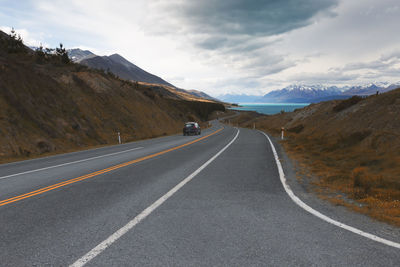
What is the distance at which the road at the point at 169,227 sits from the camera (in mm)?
2887

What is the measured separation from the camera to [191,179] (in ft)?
22.2

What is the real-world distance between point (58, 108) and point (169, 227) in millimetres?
23052

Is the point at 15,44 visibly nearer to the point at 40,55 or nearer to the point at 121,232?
the point at 40,55

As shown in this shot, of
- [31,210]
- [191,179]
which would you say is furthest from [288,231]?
[31,210]

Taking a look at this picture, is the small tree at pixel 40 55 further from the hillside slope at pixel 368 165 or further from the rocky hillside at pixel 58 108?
the hillside slope at pixel 368 165

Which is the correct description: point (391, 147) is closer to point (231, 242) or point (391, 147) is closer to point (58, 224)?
point (231, 242)

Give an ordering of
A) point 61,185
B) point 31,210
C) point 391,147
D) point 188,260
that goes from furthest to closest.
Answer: point 391,147 → point 61,185 → point 31,210 → point 188,260

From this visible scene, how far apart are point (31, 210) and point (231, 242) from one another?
396cm

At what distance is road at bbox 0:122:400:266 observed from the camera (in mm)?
2887

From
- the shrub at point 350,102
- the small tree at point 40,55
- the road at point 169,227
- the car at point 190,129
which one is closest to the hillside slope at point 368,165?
the road at point 169,227

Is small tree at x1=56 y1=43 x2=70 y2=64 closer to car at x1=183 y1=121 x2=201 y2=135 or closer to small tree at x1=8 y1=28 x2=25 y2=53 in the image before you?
small tree at x1=8 y1=28 x2=25 y2=53

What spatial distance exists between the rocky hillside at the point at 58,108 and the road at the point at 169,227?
11122mm

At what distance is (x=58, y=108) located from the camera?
22250 mm

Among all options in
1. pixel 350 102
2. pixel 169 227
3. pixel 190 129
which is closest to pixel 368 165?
pixel 169 227
